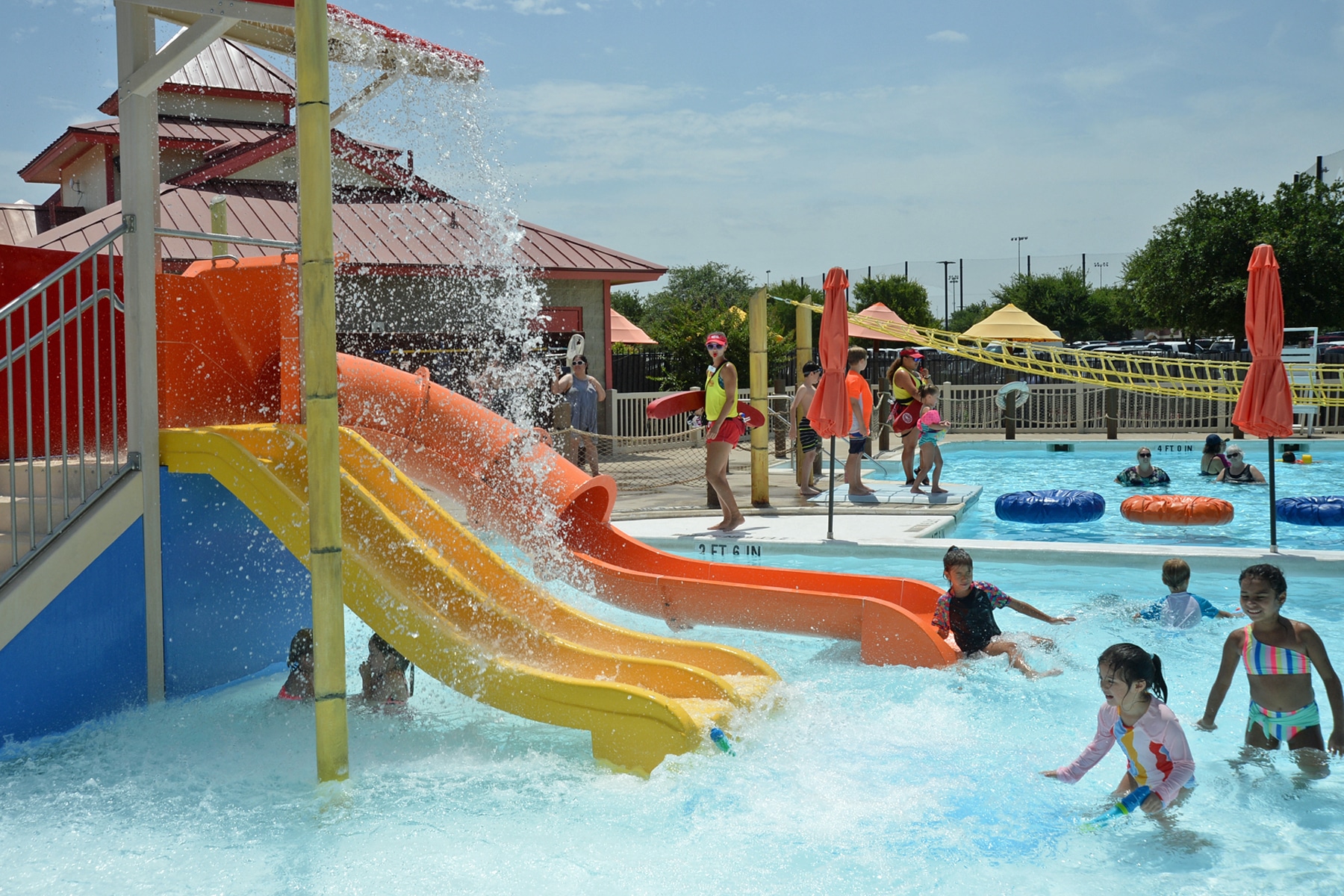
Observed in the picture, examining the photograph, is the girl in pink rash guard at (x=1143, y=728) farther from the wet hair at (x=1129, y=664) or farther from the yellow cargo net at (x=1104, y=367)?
the yellow cargo net at (x=1104, y=367)

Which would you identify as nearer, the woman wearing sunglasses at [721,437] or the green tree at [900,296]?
the woman wearing sunglasses at [721,437]

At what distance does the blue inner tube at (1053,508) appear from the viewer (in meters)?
11.1

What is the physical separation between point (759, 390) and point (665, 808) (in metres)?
7.60

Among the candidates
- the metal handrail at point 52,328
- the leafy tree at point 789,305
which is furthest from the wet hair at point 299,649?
the leafy tree at point 789,305

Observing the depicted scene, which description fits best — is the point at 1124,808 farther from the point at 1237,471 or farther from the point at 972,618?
the point at 1237,471

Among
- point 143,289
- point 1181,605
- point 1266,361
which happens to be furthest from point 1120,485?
point 143,289

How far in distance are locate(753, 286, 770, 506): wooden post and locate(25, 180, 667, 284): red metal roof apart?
17.1 feet

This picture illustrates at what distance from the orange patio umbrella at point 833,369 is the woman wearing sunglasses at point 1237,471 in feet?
23.7

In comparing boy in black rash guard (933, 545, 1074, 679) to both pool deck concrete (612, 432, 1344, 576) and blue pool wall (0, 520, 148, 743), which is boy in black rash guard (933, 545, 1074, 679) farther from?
blue pool wall (0, 520, 148, 743)

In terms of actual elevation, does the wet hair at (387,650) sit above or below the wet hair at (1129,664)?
below

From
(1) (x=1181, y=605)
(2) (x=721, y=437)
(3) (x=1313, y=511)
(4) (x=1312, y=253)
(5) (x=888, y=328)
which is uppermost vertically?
(4) (x=1312, y=253)

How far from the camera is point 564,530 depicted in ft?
23.5

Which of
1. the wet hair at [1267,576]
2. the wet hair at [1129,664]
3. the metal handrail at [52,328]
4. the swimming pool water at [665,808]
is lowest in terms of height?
the swimming pool water at [665,808]

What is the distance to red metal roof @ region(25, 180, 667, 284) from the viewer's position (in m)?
15.0
